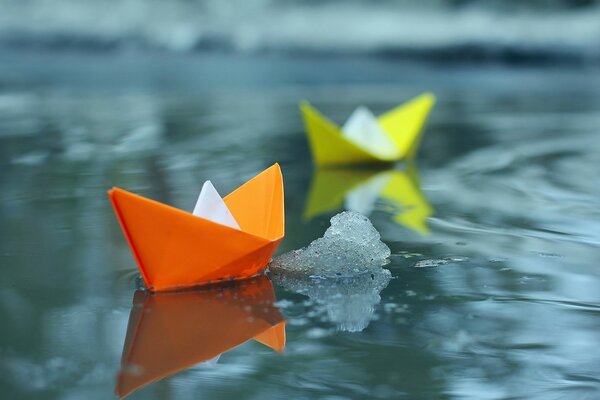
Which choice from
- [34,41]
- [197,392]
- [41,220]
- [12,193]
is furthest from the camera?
[34,41]

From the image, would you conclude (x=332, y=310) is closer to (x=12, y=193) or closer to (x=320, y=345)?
(x=320, y=345)

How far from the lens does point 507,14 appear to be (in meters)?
11.0

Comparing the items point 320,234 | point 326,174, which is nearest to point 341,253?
point 320,234

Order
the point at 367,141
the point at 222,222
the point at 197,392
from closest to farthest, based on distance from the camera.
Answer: the point at 197,392, the point at 222,222, the point at 367,141

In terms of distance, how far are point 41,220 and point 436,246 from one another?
56.1 inches

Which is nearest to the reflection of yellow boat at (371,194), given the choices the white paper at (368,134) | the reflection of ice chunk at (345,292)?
the white paper at (368,134)

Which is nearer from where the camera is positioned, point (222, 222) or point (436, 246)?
point (222, 222)

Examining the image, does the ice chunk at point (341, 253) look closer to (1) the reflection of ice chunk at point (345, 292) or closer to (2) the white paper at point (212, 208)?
(1) the reflection of ice chunk at point (345, 292)

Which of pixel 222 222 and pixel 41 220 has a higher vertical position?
pixel 222 222

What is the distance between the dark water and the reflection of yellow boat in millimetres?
22

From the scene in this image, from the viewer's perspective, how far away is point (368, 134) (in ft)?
16.1

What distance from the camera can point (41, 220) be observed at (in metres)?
3.55

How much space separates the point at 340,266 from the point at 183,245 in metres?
0.47

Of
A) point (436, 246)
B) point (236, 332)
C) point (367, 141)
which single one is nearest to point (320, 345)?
point (236, 332)
